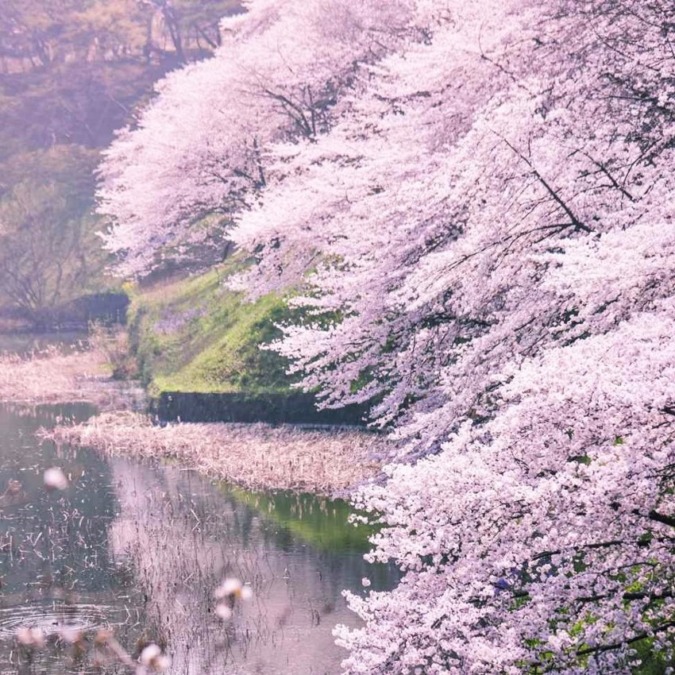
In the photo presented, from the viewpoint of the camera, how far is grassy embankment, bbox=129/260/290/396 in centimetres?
2892

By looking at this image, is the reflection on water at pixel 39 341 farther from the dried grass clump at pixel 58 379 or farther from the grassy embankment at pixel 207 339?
the grassy embankment at pixel 207 339

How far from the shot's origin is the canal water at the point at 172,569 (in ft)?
44.7

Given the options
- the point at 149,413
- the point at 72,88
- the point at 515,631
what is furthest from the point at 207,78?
the point at 72,88

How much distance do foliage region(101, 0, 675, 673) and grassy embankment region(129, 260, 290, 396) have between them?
1.80m

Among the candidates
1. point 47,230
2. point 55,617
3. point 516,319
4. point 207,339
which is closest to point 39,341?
point 207,339

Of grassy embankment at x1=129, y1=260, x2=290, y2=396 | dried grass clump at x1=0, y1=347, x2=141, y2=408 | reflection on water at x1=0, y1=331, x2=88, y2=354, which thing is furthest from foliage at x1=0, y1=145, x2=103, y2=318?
dried grass clump at x1=0, y1=347, x2=141, y2=408

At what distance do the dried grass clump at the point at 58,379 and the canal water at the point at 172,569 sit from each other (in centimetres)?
894

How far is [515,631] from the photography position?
791 cm

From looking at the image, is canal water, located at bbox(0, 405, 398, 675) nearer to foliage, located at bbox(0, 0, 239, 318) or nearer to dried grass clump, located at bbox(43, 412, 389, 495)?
dried grass clump, located at bbox(43, 412, 389, 495)

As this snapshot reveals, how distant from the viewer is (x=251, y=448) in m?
A: 24.7

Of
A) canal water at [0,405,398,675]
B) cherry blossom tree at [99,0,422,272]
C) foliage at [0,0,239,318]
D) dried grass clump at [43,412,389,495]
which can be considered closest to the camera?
canal water at [0,405,398,675]

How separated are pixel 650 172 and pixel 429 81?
278 inches

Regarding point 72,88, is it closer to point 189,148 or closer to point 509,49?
point 189,148

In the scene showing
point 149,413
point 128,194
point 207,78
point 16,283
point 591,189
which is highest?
point 591,189
